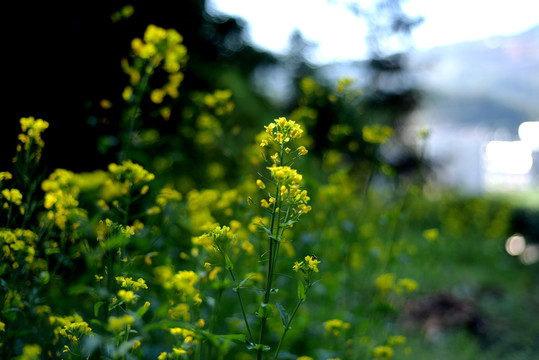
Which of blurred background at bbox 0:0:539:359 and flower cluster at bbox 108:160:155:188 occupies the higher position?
blurred background at bbox 0:0:539:359

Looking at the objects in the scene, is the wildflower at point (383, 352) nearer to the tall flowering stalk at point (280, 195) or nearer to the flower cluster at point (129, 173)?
the tall flowering stalk at point (280, 195)

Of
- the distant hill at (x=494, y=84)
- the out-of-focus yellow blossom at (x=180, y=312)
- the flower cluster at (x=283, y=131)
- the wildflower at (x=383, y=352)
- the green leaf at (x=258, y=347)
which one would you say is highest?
the distant hill at (x=494, y=84)

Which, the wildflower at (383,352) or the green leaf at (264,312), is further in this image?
the wildflower at (383,352)

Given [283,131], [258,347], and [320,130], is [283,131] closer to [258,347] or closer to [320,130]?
[258,347]

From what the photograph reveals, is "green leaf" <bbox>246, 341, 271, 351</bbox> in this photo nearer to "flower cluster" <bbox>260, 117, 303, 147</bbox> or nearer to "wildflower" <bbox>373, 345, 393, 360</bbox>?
"flower cluster" <bbox>260, 117, 303, 147</bbox>

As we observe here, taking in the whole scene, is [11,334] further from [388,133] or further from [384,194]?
[384,194]

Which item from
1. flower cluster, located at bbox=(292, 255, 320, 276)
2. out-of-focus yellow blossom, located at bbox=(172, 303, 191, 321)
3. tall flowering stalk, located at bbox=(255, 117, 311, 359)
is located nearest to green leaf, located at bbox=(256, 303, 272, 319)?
tall flowering stalk, located at bbox=(255, 117, 311, 359)

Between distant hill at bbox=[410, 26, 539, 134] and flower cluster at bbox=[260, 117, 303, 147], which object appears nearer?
flower cluster at bbox=[260, 117, 303, 147]

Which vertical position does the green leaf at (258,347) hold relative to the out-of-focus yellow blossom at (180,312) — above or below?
below

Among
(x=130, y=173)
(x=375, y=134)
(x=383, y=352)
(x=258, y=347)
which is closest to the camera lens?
(x=258, y=347)

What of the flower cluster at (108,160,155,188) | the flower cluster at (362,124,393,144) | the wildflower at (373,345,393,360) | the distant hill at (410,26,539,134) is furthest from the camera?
the distant hill at (410,26,539,134)

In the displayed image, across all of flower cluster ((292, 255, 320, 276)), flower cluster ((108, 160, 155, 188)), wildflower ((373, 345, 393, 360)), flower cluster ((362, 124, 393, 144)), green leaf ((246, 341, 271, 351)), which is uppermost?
flower cluster ((362, 124, 393, 144))

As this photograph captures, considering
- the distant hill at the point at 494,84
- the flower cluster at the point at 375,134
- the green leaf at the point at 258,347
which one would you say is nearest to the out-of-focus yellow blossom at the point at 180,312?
the green leaf at the point at 258,347

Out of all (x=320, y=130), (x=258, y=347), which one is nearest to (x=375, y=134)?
(x=258, y=347)
